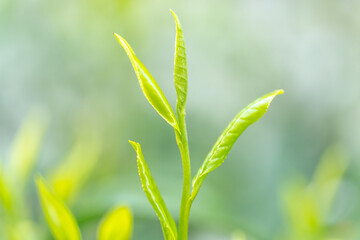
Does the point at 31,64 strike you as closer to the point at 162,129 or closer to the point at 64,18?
the point at 64,18

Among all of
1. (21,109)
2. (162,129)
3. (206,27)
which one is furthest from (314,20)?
(21,109)

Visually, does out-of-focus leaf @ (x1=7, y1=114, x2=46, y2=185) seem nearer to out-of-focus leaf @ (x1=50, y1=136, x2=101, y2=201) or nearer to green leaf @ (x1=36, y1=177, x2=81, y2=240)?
out-of-focus leaf @ (x1=50, y1=136, x2=101, y2=201)

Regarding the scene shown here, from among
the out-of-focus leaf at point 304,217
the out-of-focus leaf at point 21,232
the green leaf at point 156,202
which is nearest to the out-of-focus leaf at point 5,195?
the out-of-focus leaf at point 21,232

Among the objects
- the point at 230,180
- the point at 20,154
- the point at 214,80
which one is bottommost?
the point at 230,180

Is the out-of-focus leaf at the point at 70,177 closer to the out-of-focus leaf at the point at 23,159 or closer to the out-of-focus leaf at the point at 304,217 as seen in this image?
the out-of-focus leaf at the point at 23,159

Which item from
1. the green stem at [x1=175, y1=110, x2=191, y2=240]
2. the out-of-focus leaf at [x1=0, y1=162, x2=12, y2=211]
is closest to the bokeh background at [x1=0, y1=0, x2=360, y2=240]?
the out-of-focus leaf at [x1=0, y1=162, x2=12, y2=211]
